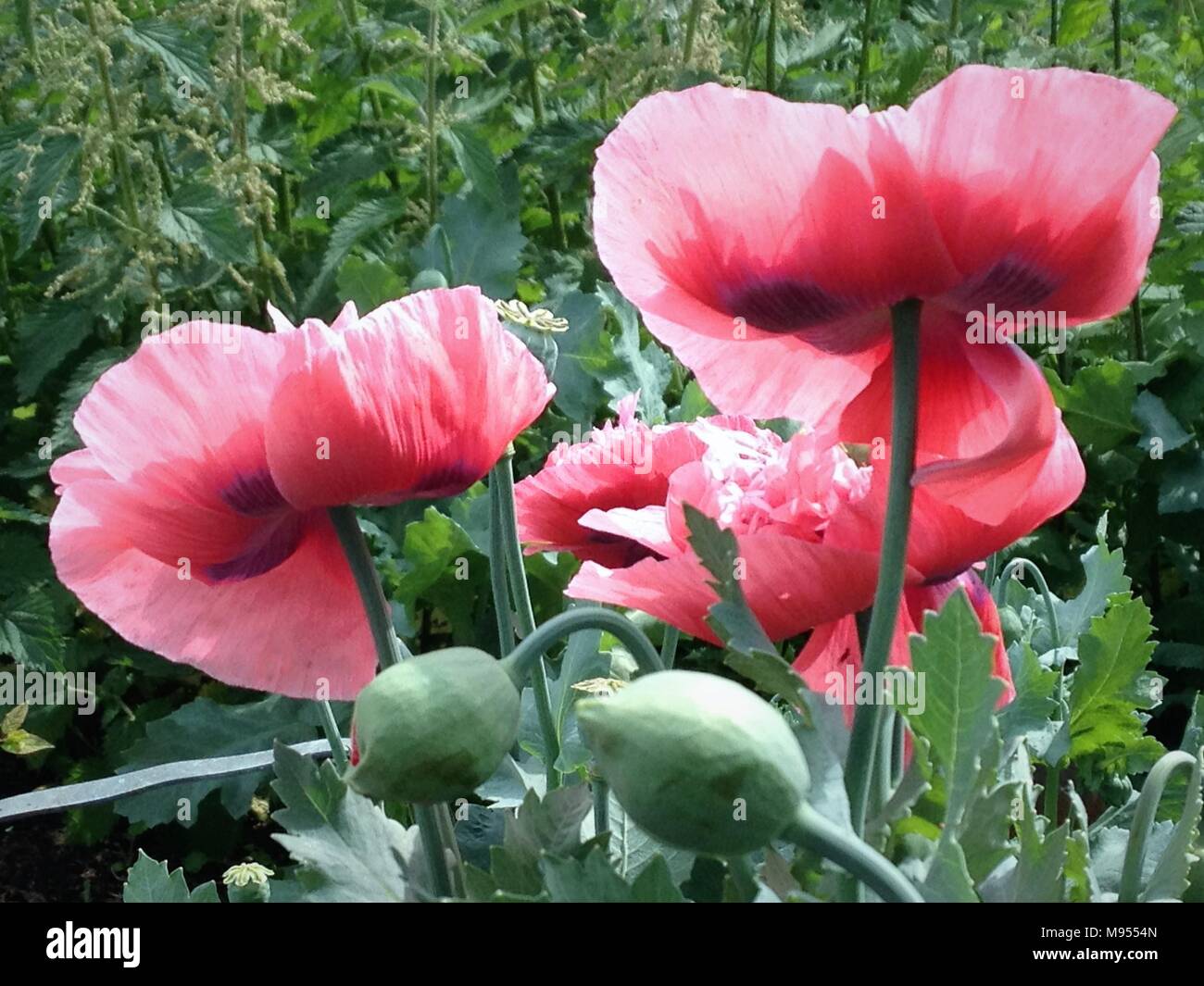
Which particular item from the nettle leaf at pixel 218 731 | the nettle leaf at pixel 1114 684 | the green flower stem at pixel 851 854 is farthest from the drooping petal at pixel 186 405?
the nettle leaf at pixel 218 731

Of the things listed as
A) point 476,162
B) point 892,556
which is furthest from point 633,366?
point 892,556

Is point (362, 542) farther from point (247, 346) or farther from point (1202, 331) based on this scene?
point (1202, 331)

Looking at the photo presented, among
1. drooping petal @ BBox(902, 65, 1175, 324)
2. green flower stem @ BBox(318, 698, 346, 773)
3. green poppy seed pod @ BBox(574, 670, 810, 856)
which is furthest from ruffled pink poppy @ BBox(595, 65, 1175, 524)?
green flower stem @ BBox(318, 698, 346, 773)

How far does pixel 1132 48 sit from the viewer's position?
1.76m

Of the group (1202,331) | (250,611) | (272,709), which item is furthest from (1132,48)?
(250,611)

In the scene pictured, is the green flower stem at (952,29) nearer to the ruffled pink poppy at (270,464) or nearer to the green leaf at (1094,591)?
the green leaf at (1094,591)

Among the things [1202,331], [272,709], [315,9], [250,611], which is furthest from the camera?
[315,9]

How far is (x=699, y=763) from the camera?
0.29m

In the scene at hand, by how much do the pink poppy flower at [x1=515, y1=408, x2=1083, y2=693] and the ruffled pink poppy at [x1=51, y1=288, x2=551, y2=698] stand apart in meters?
0.06

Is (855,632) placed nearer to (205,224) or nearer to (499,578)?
(499,578)

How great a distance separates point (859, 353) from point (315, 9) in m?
1.62

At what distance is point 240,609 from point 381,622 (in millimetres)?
76

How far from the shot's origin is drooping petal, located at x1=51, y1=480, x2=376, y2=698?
1.52ft

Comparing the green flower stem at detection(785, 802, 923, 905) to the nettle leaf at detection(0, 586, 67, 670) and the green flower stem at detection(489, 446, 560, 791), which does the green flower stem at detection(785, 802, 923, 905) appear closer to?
the green flower stem at detection(489, 446, 560, 791)
